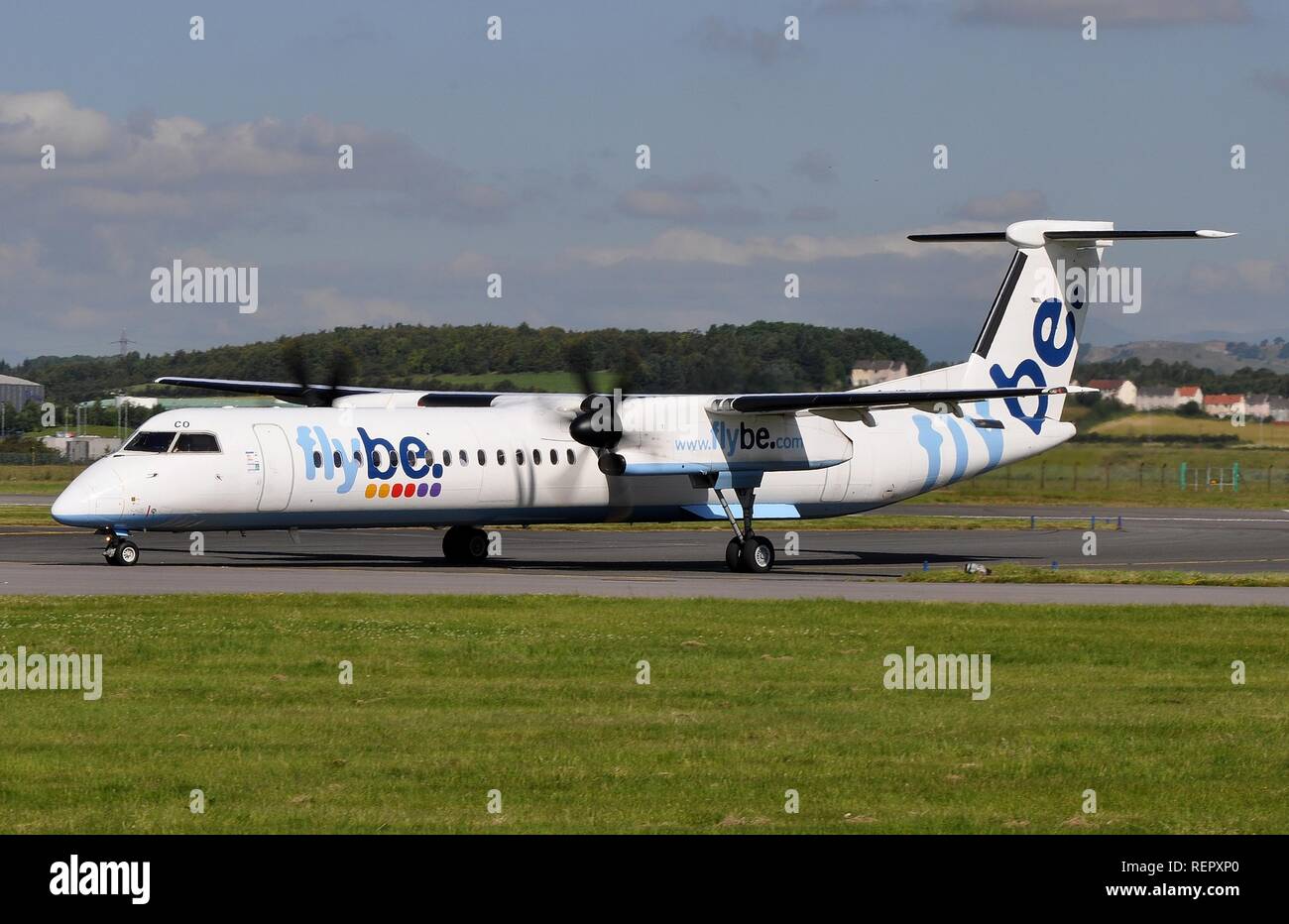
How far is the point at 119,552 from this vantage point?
29188 mm

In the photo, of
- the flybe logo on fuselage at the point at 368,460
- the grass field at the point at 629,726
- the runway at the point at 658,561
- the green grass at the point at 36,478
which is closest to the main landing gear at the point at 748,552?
the runway at the point at 658,561

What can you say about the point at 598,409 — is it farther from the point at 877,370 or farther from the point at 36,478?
the point at 36,478

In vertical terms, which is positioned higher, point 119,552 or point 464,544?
point 119,552

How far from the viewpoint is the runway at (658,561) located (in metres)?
25.6

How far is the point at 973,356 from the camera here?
37031mm

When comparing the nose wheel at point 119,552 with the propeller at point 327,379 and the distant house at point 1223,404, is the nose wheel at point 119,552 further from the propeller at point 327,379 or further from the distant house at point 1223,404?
the distant house at point 1223,404

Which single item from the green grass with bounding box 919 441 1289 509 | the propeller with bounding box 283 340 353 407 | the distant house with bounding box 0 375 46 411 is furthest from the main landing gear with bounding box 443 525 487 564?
the distant house with bounding box 0 375 46 411

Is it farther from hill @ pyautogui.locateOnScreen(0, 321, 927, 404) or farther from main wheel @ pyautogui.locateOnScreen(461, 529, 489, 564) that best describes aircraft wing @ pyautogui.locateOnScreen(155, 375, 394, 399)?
main wheel @ pyautogui.locateOnScreen(461, 529, 489, 564)

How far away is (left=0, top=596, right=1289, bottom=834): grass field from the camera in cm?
1044

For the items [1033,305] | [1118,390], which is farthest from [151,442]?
[1118,390]

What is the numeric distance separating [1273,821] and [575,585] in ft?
55.7

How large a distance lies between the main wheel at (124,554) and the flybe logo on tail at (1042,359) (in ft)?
63.0

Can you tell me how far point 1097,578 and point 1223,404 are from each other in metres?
28.7
